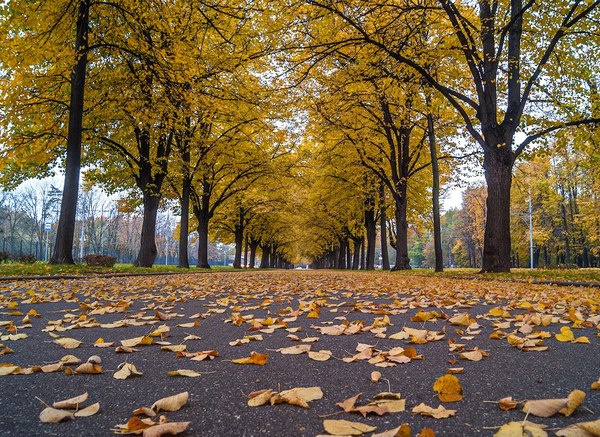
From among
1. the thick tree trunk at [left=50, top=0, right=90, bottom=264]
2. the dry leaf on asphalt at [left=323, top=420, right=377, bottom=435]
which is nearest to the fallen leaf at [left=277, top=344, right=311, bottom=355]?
the dry leaf on asphalt at [left=323, top=420, right=377, bottom=435]

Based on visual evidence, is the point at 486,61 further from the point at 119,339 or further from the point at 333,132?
the point at 119,339

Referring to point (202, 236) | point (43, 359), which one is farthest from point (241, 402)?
point (202, 236)

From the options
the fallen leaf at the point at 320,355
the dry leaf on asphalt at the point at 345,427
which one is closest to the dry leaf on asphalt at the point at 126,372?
the fallen leaf at the point at 320,355

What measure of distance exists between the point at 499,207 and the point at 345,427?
10641mm

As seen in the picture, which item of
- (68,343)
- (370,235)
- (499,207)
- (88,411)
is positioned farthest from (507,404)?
(370,235)

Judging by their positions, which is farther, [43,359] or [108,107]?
[108,107]

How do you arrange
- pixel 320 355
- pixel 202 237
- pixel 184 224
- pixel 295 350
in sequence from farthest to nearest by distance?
pixel 202 237 → pixel 184 224 → pixel 295 350 → pixel 320 355

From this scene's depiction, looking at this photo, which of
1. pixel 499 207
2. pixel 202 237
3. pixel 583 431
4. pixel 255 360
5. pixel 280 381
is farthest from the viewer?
pixel 202 237

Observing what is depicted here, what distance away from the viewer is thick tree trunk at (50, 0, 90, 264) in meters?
10.9

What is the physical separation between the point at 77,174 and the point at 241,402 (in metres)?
11.2

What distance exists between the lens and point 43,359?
254cm

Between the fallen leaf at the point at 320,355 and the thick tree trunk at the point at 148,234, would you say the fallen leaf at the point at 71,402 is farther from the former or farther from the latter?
the thick tree trunk at the point at 148,234

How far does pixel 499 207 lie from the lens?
10.6m

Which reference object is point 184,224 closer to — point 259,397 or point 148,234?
point 148,234
